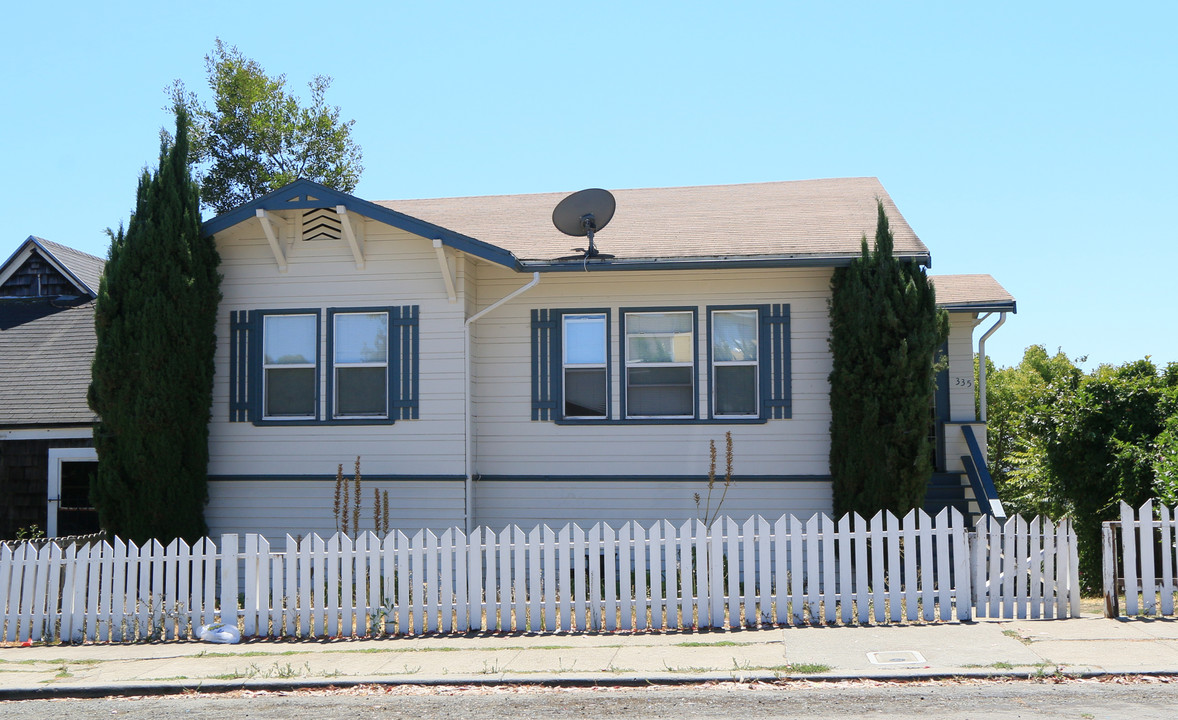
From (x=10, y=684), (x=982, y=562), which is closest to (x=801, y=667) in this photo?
(x=982, y=562)

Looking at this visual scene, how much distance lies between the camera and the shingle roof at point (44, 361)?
1456cm

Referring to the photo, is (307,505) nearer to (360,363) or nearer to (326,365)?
(326,365)

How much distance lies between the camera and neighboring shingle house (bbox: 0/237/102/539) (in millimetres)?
14312

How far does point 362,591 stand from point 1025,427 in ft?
28.8

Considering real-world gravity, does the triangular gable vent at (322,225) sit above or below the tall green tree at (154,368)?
above

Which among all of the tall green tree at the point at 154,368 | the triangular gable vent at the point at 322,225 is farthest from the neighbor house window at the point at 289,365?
the triangular gable vent at the point at 322,225

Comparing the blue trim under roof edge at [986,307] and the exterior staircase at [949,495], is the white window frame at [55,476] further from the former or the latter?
the blue trim under roof edge at [986,307]

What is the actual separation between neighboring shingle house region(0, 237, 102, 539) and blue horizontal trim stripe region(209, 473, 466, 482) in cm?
263

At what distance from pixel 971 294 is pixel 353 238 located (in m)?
8.86

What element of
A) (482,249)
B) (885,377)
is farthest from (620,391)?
(885,377)

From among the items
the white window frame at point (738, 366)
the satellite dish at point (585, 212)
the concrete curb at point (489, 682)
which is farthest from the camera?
the satellite dish at point (585, 212)

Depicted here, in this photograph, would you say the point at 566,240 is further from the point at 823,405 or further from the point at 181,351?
the point at 181,351

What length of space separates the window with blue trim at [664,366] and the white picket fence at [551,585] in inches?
138

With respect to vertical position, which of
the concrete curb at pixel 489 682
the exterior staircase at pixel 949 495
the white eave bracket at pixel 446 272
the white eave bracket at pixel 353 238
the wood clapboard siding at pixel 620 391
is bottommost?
the concrete curb at pixel 489 682
